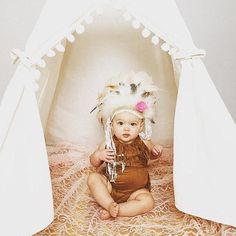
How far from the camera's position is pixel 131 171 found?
1538 mm

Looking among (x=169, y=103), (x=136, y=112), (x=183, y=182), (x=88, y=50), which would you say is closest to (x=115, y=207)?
(x=183, y=182)

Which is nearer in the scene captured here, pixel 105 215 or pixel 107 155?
pixel 105 215

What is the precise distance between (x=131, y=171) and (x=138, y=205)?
0.17 meters

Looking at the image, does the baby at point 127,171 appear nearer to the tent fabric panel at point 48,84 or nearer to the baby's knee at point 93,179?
the baby's knee at point 93,179

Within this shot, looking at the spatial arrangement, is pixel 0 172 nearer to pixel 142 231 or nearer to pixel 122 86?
pixel 142 231

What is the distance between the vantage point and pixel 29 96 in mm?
1155

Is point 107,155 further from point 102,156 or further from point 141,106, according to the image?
point 141,106

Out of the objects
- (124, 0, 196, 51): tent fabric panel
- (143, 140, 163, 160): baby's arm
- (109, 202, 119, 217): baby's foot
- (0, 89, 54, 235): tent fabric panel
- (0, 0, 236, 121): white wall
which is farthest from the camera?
(0, 0, 236, 121): white wall

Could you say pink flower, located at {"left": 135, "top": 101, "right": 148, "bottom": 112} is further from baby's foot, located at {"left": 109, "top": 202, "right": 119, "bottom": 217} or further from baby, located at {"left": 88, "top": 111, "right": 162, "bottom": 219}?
baby's foot, located at {"left": 109, "top": 202, "right": 119, "bottom": 217}

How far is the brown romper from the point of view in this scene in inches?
59.7

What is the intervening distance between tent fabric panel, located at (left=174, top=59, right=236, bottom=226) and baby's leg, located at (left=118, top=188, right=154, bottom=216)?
0.61 ft

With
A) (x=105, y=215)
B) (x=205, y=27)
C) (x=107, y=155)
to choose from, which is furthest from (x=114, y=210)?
(x=205, y=27)

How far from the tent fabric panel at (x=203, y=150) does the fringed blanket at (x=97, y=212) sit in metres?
0.09

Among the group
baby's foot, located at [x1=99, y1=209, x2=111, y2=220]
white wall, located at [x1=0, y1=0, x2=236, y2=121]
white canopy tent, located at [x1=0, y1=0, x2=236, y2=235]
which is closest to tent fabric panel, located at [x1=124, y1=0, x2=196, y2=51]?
white canopy tent, located at [x1=0, y1=0, x2=236, y2=235]
